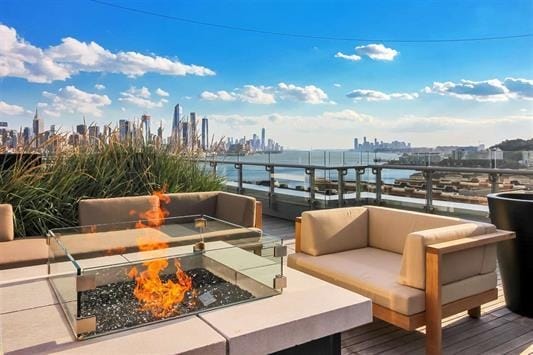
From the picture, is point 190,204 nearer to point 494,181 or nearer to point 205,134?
point 205,134

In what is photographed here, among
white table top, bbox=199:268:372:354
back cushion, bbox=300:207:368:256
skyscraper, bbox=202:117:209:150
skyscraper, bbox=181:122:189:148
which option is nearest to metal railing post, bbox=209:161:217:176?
skyscraper, bbox=202:117:209:150

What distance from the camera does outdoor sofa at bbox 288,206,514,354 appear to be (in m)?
2.28

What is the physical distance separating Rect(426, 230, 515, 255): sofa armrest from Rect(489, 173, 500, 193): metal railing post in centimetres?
267

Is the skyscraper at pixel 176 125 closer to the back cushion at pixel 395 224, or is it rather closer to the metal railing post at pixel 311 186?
the metal railing post at pixel 311 186

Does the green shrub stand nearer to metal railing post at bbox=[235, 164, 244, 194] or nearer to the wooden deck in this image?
metal railing post at bbox=[235, 164, 244, 194]

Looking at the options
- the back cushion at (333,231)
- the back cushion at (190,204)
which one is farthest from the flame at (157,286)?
the back cushion at (190,204)

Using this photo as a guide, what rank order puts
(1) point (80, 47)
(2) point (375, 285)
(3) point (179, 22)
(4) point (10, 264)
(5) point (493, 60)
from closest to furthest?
(2) point (375, 285) < (4) point (10, 264) < (1) point (80, 47) < (3) point (179, 22) < (5) point (493, 60)

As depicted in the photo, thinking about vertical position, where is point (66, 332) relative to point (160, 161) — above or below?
below

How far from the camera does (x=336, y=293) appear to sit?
2.06 metres

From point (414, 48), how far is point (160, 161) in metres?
6.88

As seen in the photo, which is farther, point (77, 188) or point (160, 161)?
point (160, 161)

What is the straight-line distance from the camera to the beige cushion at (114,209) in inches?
150

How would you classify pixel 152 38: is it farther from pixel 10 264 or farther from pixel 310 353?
pixel 310 353

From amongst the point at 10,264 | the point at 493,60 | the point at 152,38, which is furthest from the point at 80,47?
the point at 493,60
